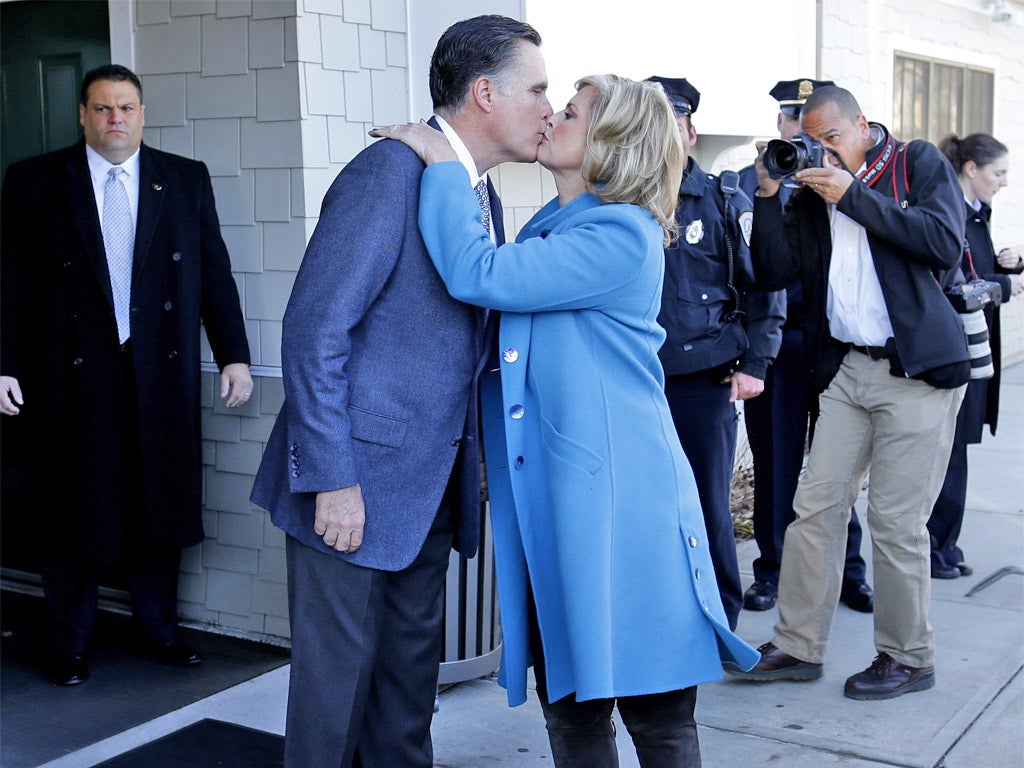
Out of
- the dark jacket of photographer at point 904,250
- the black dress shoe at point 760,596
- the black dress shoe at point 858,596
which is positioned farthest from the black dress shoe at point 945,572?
the dark jacket of photographer at point 904,250

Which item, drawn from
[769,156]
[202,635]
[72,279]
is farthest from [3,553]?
[769,156]

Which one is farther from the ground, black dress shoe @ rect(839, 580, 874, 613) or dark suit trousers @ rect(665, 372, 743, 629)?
dark suit trousers @ rect(665, 372, 743, 629)

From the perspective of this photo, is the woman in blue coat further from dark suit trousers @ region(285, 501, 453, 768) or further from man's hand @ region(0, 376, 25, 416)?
man's hand @ region(0, 376, 25, 416)

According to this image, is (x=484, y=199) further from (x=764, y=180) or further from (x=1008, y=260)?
(x=1008, y=260)

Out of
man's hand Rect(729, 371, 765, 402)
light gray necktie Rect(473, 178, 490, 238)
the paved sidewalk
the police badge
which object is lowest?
the paved sidewalk

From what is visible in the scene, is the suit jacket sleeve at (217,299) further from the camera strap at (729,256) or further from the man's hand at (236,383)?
the camera strap at (729,256)

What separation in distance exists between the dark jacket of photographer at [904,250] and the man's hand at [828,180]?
0.03 m

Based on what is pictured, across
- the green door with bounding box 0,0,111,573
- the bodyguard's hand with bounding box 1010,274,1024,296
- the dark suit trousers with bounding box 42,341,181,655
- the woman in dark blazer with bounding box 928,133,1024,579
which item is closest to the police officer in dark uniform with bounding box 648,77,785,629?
the woman in dark blazer with bounding box 928,133,1024,579

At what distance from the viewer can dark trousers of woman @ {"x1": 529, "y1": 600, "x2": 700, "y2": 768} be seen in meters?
2.88

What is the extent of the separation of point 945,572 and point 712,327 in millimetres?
2086

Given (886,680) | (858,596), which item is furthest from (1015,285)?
(886,680)

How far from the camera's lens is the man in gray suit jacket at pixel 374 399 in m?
2.67

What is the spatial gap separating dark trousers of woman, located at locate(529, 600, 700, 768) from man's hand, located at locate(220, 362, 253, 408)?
2.03m

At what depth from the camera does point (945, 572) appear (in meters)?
5.75
